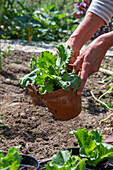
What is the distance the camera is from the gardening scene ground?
197cm


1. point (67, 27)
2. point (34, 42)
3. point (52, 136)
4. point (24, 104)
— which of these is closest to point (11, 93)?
point (24, 104)

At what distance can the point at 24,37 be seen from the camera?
5.93 m

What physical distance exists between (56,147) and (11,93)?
115 centimetres

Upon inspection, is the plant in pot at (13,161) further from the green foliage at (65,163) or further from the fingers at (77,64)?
the fingers at (77,64)

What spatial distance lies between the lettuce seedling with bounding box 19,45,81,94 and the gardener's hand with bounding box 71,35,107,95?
0.20 ft

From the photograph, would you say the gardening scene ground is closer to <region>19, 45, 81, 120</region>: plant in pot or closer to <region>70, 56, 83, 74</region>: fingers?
<region>19, 45, 81, 120</region>: plant in pot

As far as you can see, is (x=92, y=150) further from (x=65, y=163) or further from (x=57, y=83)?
(x=57, y=83)

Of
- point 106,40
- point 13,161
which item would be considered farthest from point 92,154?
point 106,40

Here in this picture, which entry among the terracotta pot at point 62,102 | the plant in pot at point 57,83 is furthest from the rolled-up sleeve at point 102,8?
the terracotta pot at point 62,102

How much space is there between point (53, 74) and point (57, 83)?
0.08 metres

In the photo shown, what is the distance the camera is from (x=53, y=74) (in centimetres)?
210

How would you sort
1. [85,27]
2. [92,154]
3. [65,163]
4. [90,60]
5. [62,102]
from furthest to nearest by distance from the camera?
[85,27]
[62,102]
[90,60]
[92,154]
[65,163]

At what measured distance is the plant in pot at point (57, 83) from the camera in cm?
203

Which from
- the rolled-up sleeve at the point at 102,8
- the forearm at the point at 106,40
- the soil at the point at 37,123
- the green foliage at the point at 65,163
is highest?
the rolled-up sleeve at the point at 102,8
